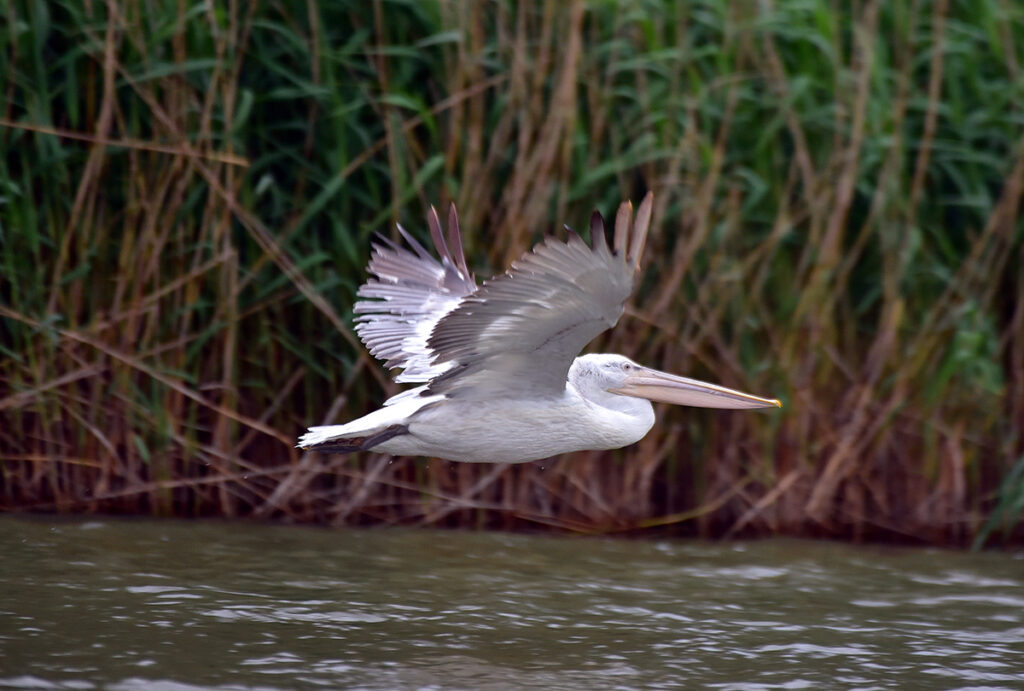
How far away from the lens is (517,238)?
242 inches

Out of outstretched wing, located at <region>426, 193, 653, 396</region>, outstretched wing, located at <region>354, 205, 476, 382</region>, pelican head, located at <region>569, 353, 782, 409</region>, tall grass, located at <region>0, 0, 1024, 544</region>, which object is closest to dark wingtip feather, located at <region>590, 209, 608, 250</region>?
outstretched wing, located at <region>426, 193, 653, 396</region>

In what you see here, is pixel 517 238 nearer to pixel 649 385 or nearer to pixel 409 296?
pixel 409 296

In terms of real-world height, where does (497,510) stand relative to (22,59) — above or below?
below

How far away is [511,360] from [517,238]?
157 centimetres

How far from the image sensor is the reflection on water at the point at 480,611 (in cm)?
466

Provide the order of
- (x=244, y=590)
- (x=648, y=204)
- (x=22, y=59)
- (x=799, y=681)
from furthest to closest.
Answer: (x=22, y=59) < (x=244, y=590) < (x=799, y=681) < (x=648, y=204)

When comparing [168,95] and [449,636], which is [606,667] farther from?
[168,95]

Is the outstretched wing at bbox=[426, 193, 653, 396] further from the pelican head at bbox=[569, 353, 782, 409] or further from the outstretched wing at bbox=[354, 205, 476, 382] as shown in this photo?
the outstretched wing at bbox=[354, 205, 476, 382]

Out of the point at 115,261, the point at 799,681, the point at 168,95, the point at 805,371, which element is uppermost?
the point at 168,95

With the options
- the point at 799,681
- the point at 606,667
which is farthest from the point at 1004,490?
the point at 606,667

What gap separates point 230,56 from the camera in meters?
6.07

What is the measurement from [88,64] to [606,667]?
3398 millimetres

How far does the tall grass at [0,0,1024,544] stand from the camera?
6078mm

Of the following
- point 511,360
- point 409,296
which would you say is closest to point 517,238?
point 409,296
